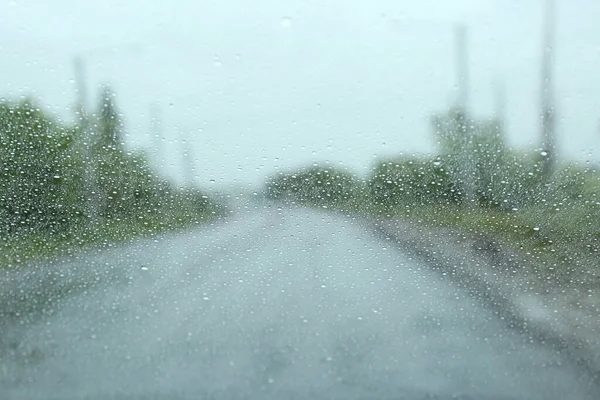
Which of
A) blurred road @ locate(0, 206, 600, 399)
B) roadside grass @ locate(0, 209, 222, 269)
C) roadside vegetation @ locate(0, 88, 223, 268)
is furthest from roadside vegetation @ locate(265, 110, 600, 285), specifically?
roadside grass @ locate(0, 209, 222, 269)

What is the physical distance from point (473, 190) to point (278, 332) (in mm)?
2525

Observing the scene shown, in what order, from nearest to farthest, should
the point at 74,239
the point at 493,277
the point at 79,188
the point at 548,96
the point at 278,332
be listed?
1. the point at 278,332
2. the point at 493,277
3. the point at 74,239
4. the point at 548,96
5. the point at 79,188

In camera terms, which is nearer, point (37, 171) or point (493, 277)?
point (493, 277)

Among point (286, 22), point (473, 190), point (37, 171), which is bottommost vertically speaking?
point (473, 190)

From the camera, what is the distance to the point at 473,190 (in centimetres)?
659

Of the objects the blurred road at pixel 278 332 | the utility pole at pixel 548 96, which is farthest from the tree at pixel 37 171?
the utility pole at pixel 548 96

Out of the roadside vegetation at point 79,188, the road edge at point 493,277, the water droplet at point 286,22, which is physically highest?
the water droplet at point 286,22

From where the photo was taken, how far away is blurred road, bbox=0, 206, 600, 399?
4352 mm

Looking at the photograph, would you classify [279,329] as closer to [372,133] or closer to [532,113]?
[372,133]

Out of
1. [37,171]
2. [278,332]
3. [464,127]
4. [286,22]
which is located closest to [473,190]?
[464,127]

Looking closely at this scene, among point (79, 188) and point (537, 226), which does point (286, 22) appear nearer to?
point (79, 188)

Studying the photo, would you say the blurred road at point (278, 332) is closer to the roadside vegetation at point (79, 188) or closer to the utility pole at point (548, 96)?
the roadside vegetation at point (79, 188)

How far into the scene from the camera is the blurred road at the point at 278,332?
4.35 m

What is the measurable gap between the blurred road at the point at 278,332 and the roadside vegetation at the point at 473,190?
0.30m
